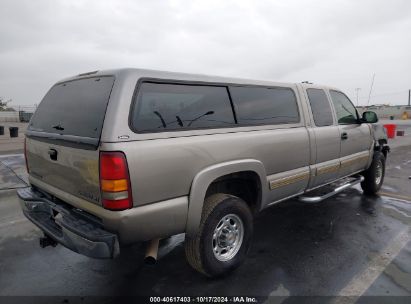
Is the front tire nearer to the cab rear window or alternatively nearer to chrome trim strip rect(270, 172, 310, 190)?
chrome trim strip rect(270, 172, 310, 190)

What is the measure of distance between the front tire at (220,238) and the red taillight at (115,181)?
85cm

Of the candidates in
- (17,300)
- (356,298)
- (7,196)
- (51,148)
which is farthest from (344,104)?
(7,196)

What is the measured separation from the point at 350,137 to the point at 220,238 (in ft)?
9.72

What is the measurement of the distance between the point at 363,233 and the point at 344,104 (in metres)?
2.09

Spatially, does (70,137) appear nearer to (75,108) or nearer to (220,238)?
(75,108)

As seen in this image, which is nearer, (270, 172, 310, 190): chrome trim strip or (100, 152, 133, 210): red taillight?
(100, 152, 133, 210): red taillight

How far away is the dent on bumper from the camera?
7.82 feet

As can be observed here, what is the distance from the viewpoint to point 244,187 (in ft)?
11.5

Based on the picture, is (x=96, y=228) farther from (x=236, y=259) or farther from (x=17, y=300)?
(x=236, y=259)

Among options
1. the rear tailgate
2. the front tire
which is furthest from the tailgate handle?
the front tire

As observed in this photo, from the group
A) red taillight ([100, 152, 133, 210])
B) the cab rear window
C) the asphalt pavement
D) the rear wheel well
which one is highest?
the cab rear window

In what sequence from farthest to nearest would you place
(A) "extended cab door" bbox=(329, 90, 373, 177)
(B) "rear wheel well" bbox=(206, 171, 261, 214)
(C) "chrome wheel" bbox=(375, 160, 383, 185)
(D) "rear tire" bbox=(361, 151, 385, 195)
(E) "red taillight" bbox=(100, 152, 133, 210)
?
(C) "chrome wheel" bbox=(375, 160, 383, 185), (D) "rear tire" bbox=(361, 151, 385, 195), (A) "extended cab door" bbox=(329, 90, 373, 177), (B) "rear wheel well" bbox=(206, 171, 261, 214), (E) "red taillight" bbox=(100, 152, 133, 210)

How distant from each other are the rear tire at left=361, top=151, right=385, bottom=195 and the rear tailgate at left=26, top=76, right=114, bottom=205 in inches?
200

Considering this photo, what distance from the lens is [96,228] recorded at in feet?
8.34
